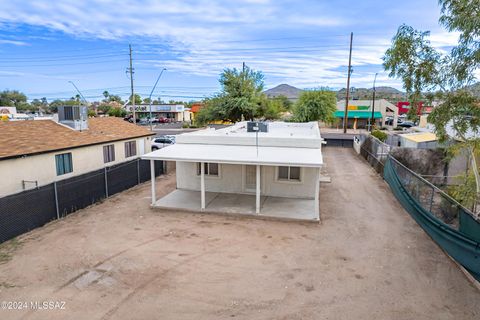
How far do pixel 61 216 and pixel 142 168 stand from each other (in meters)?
6.79

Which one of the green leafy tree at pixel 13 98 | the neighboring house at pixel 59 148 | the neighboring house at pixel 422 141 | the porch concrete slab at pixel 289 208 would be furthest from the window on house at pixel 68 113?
the green leafy tree at pixel 13 98

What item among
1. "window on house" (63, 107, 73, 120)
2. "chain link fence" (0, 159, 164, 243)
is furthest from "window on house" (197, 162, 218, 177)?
"window on house" (63, 107, 73, 120)

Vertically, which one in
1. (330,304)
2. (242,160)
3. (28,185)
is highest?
A: (242,160)

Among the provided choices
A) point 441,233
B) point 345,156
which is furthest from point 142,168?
point 345,156

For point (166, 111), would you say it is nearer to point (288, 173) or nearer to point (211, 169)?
point (211, 169)

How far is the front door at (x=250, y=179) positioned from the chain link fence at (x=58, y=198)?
6.80 meters

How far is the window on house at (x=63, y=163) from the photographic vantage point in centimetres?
1516

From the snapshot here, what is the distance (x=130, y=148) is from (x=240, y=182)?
28.6ft

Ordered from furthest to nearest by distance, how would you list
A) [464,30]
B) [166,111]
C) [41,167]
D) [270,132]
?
[166,111]
[270,132]
[41,167]
[464,30]

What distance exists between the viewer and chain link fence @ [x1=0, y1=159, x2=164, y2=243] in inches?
438

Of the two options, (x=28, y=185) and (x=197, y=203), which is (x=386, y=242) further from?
(x=28, y=185)

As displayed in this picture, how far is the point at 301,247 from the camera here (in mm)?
10695

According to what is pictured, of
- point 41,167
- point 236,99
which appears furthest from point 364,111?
point 41,167

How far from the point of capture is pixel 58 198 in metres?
13.2
